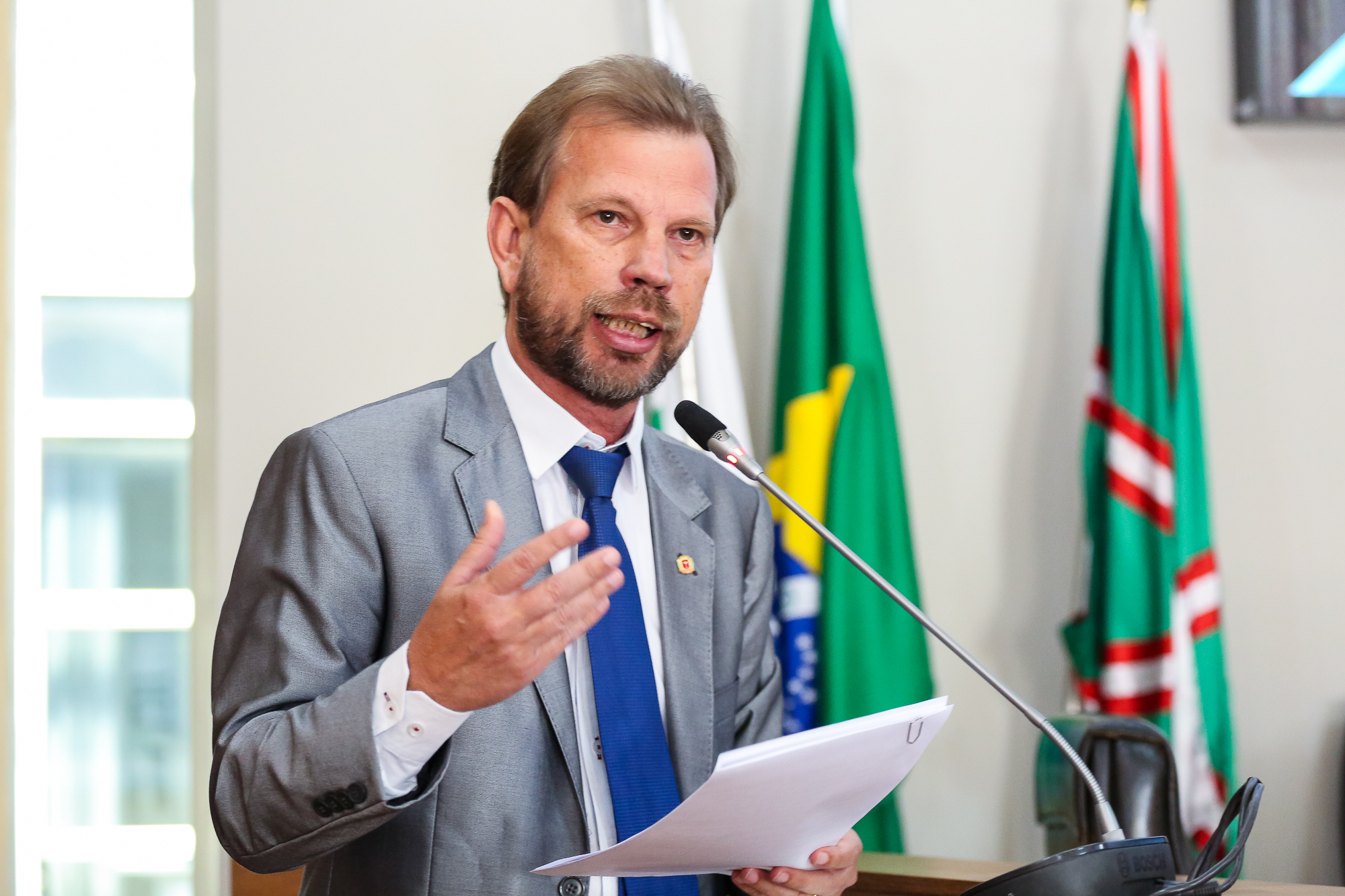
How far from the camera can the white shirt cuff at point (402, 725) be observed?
1.04 metres

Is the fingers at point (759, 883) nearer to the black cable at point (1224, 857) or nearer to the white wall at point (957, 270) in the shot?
the black cable at point (1224, 857)

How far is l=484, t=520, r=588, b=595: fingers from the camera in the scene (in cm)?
96

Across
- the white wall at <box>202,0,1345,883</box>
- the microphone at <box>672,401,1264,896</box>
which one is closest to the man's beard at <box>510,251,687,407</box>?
the microphone at <box>672,401,1264,896</box>

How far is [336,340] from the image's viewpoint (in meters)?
2.75

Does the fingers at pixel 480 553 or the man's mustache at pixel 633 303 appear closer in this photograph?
the fingers at pixel 480 553

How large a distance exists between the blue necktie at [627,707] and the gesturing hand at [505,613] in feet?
1.19

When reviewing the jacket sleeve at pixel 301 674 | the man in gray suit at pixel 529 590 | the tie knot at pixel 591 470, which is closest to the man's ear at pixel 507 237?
the man in gray suit at pixel 529 590

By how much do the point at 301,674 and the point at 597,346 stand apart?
A: 563mm

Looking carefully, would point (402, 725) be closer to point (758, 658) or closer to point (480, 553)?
point (480, 553)

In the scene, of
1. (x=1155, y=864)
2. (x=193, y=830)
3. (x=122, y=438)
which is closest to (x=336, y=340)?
(x=122, y=438)

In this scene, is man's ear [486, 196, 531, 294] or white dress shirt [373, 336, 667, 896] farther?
man's ear [486, 196, 531, 294]

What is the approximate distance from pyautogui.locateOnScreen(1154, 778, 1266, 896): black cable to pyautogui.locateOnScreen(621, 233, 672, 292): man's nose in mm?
896

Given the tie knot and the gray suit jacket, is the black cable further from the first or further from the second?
the tie knot

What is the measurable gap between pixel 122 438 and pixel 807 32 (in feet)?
6.85
